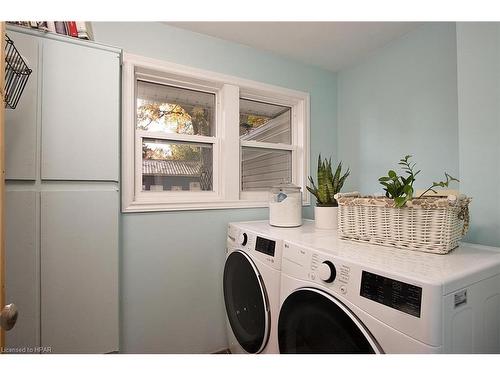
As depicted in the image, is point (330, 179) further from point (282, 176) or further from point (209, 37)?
point (209, 37)

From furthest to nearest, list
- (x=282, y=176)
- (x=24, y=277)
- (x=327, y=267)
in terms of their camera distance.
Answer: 1. (x=282, y=176)
2. (x=24, y=277)
3. (x=327, y=267)

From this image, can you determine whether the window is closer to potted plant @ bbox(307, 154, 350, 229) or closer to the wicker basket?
potted plant @ bbox(307, 154, 350, 229)

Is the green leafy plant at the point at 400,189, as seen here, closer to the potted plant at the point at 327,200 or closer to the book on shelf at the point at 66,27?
the potted plant at the point at 327,200

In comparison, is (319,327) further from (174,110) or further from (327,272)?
(174,110)

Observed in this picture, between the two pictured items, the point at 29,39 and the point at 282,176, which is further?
the point at 282,176

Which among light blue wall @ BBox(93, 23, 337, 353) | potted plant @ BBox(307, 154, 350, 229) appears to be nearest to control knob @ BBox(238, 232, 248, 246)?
light blue wall @ BBox(93, 23, 337, 353)

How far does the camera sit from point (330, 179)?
1413mm

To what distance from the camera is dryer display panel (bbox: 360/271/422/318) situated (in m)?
0.59

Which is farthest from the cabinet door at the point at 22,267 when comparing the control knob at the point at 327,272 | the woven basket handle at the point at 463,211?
the woven basket handle at the point at 463,211

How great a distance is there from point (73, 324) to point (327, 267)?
1.14 metres

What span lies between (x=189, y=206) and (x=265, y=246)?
67 cm

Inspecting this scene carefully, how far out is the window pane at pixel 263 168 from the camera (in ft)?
6.40

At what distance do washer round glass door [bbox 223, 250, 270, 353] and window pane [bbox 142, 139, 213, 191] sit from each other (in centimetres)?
64
